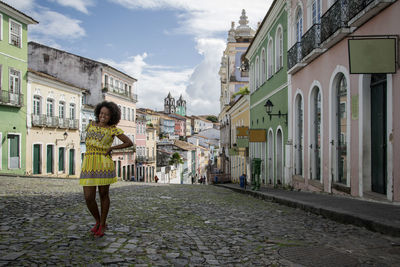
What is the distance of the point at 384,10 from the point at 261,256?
5.78m

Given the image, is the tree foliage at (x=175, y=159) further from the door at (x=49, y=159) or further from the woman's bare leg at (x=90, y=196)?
the woman's bare leg at (x=90, y=196)

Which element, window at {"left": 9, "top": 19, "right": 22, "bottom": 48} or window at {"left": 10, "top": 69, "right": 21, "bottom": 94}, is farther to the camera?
window at {"left": 10, "top": 69, "right": 21, "bottom": 94}

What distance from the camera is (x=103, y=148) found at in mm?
4691

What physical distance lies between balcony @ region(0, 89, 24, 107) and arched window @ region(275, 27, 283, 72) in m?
15.8

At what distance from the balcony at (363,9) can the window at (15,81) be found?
21340 mm

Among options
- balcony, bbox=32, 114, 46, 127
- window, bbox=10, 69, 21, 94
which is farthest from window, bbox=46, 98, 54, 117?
window, bbox=10, 69, 21, 94

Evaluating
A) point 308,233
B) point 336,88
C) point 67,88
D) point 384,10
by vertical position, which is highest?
point 67,88

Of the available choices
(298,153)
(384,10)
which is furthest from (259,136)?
(384,10)

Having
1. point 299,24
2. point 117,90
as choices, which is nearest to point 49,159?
point 117,90

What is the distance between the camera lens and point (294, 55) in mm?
14250

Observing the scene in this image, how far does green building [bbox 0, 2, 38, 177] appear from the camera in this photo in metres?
23.2

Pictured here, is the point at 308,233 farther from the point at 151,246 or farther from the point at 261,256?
the point at 151,246

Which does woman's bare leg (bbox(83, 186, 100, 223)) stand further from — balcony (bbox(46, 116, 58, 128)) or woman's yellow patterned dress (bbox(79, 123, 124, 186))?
balcony (bbox(46, 116, 58, 128))

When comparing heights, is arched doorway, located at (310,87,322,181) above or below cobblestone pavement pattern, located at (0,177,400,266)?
above
